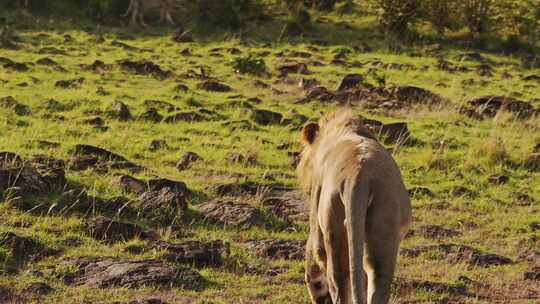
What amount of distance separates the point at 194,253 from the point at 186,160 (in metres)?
3.86

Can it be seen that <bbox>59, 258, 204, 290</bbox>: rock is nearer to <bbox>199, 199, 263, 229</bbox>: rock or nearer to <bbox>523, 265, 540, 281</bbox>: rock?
<bbox>199, 199, 263, 229</bbox>: rock

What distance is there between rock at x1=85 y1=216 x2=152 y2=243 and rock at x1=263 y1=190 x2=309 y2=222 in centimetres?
168

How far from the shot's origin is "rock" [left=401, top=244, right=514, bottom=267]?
862cm

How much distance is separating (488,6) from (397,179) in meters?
23.7

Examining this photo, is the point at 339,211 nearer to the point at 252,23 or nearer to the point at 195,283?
the point at 195,283

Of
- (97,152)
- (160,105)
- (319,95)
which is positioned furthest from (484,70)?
(97,152)

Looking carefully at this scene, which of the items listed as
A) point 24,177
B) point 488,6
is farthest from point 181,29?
point 24,177

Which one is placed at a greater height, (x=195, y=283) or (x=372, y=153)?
(x=372, y=153)

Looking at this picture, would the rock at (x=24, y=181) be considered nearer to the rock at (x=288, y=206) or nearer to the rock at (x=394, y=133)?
the rock at (x=288, y=206)

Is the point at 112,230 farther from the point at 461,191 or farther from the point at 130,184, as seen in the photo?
the point at 461,191

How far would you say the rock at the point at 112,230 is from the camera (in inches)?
335

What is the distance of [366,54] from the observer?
24.5 meters

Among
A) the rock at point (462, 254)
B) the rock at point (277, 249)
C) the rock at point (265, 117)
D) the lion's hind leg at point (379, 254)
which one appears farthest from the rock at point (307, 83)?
the lion's hind leg at point (379, 254)

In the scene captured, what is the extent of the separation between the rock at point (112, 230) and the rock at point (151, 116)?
601 cm
